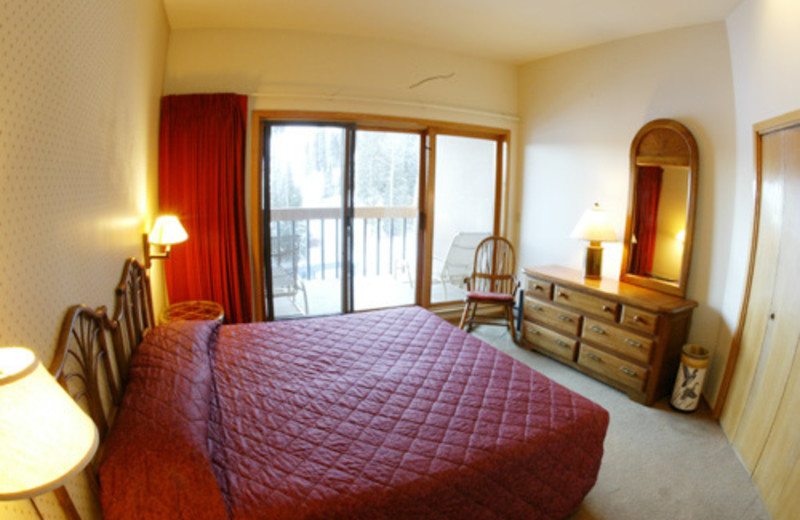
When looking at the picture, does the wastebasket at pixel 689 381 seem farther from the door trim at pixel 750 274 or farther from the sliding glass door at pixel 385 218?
the sliding glass door at pixel 385 218

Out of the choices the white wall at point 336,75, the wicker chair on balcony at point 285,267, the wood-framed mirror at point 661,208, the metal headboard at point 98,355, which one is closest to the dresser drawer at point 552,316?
the wood-framed mirror at point 661,208

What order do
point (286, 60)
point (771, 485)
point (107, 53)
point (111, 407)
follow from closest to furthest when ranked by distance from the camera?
point (111, 407) → point (107, 53) → point (771, 485) → point (286, 60)

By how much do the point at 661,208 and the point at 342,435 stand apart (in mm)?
2755

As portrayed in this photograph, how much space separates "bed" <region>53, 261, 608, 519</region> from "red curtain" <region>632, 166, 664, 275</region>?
1.65m

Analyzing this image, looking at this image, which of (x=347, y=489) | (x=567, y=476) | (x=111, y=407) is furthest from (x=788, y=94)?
(x=111, y=407)

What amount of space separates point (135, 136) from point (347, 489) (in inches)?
84.4

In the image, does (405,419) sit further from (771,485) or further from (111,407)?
(771,485)

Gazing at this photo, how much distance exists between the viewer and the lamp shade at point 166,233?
251 centimetres

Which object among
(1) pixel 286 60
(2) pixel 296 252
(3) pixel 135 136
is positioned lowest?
(2) pixel 296 252

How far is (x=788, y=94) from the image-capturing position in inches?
77.1

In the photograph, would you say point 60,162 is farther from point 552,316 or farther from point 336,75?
point 552,316

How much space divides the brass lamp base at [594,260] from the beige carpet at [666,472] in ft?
3.12

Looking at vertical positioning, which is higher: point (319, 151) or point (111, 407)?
point (319, 151)

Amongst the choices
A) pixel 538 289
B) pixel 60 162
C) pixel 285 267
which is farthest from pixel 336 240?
pixel 60 162
